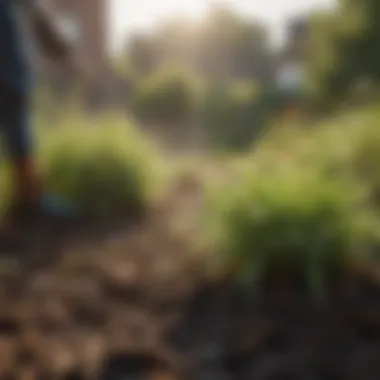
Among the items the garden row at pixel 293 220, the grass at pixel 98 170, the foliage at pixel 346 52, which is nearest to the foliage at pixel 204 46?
the foliage at pixel 346 52

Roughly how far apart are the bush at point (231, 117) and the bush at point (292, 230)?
5.41m

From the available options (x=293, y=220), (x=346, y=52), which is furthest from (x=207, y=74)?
(x=293, y=220)

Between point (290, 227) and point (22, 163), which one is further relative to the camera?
point (22, 163)

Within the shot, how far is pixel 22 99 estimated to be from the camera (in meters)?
3.04

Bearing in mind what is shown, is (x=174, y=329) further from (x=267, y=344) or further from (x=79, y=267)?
(x=79, y=267)

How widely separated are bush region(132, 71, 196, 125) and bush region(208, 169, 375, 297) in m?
8.81

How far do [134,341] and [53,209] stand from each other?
1.28 metres

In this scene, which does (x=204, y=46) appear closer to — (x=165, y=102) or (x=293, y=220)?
(x=165, y=102)

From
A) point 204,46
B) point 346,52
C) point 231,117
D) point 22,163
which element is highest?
point 204,46

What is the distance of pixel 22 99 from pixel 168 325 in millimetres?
1266

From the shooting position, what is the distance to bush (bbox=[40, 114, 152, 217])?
347 cm

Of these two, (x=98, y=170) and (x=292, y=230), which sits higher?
(x=98, y=170)

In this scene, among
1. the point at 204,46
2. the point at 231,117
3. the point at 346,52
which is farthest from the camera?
the point at 204,46

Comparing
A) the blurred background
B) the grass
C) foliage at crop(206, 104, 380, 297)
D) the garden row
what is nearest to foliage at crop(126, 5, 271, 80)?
the blurred background
